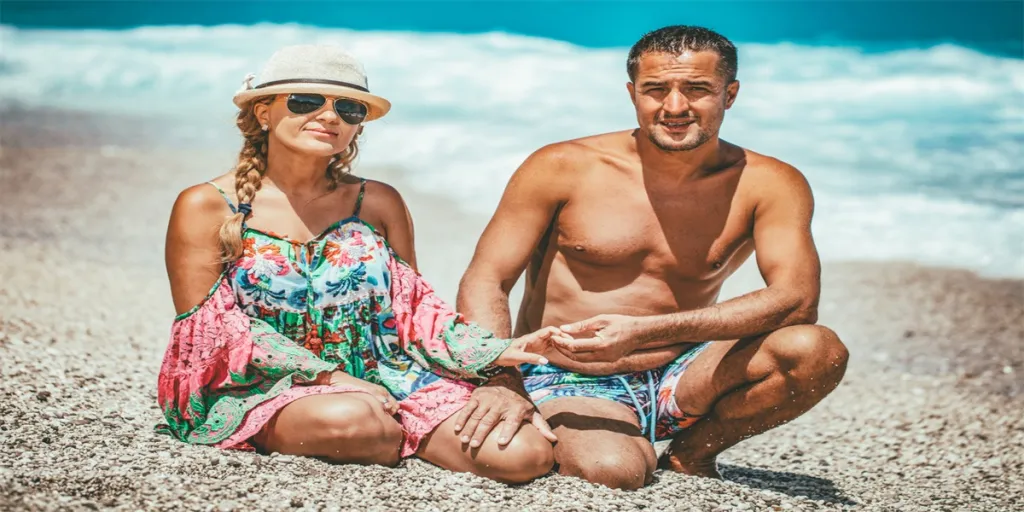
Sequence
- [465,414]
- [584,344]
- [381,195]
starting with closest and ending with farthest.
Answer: [584,344]
[465,414]
[381,195]

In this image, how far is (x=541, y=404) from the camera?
154 inches

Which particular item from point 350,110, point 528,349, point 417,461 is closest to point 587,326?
point 528,349

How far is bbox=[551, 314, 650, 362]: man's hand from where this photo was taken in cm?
343

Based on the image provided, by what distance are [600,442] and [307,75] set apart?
162 cm

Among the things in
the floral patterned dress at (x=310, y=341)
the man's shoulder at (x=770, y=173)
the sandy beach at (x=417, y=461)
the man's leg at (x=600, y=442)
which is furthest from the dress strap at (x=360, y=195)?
the man's shoulder at (x=770, y=173)

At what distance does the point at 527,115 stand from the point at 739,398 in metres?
12.4

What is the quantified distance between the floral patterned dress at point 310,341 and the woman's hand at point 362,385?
0.14ft

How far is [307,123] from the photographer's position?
3.55 metres

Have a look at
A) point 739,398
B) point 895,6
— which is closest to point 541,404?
point 739,398

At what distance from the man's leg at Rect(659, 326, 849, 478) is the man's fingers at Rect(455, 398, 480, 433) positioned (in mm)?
793

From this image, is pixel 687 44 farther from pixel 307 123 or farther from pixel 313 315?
pixel 313 315

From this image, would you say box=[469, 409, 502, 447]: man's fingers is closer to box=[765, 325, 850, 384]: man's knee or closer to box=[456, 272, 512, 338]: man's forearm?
box=[456, 272, 512, 338]: man's forearm

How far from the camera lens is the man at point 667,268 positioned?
3643mm

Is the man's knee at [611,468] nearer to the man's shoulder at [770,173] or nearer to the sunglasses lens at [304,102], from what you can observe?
the man's shoulder at [770,173]
